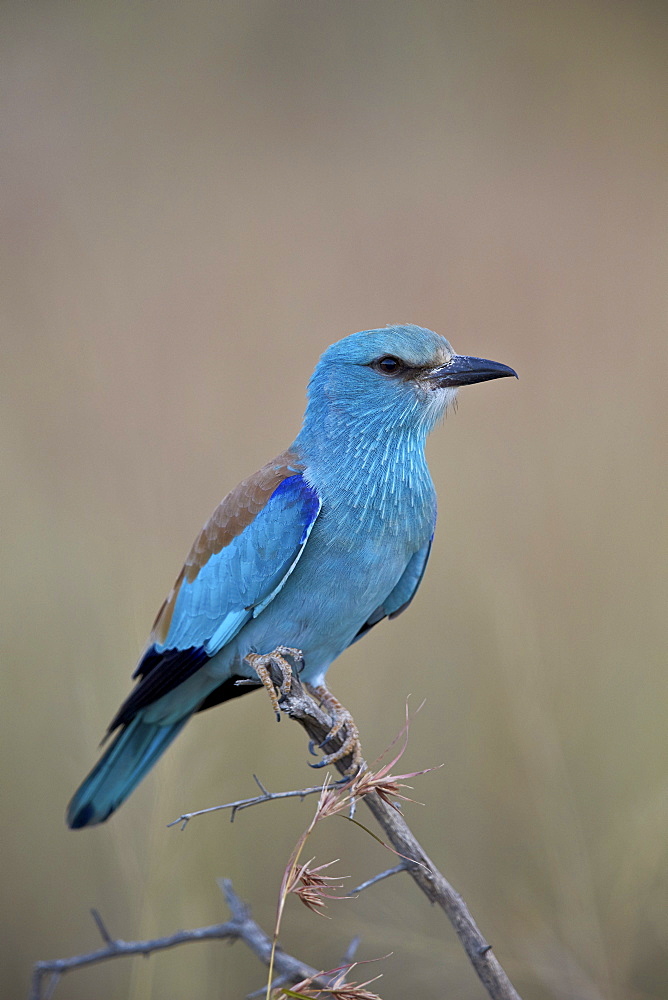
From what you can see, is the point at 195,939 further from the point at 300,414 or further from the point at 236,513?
the point at 300,414

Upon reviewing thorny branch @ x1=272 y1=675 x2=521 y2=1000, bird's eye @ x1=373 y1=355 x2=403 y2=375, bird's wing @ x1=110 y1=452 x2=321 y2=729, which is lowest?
thorny branch @ x1=272 y1=675 x2=521 y2=1000

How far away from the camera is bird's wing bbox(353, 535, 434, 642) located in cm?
257

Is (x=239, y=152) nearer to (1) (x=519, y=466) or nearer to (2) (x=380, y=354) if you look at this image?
(1) (x=519, y=466)

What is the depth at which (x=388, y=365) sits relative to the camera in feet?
8.14

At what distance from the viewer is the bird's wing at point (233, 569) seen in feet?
7.50

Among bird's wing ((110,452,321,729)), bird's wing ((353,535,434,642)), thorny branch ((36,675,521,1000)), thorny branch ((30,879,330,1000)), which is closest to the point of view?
thorny branch ((36,675,521,1000))

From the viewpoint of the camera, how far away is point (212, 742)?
93.1 inches

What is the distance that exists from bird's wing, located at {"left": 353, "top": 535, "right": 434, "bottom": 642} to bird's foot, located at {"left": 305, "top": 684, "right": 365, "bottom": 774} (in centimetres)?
21

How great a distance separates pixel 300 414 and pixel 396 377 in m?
1.63

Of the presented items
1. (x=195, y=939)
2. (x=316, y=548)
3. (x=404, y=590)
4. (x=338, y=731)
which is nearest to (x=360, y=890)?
(x=195, y=939)

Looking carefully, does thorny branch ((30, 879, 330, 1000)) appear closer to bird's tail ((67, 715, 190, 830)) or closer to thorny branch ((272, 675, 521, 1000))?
thorny branch ((272, 675, 521, 1000))

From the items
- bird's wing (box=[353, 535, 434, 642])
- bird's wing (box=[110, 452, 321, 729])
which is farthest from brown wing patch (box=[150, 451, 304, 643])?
bird's wing (box=[353, 535, 434, 642])

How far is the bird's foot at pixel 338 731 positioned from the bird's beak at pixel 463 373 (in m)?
0.95

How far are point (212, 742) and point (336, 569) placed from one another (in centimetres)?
58
